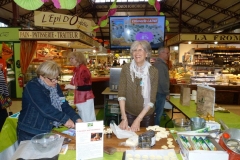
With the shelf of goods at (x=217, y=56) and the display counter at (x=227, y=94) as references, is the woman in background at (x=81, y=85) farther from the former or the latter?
the shelf of goods at (x=217, y=56)

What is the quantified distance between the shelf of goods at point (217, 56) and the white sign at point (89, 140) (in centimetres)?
1014

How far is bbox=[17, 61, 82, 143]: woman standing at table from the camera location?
181 cm

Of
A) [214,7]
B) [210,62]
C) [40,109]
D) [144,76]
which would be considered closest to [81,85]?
[144,76]

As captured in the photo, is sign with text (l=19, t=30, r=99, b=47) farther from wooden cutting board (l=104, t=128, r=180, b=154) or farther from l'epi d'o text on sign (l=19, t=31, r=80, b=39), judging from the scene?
wooden cutting board (l=104, t=128, r=180, b=154)

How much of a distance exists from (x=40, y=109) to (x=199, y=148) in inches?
53.9

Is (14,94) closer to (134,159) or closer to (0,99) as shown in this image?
(0,99)

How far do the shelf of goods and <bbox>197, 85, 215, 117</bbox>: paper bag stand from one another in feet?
27.8

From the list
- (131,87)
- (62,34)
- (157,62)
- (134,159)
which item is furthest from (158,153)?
(62,34)

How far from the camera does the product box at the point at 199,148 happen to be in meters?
1.17

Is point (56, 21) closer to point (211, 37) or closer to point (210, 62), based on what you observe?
point (211, 37)

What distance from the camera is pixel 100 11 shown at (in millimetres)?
15875

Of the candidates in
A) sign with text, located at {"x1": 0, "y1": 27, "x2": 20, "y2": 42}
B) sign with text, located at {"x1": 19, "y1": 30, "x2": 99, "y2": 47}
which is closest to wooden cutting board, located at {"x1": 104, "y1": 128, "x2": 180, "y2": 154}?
sign with text, located at {"x1": 19, "y1": 30, "x2": 99, "y2": 47}

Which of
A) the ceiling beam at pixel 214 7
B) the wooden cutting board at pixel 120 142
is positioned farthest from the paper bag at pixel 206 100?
the ceiling beam at pixel 214 7

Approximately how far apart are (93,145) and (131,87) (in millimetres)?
1009
